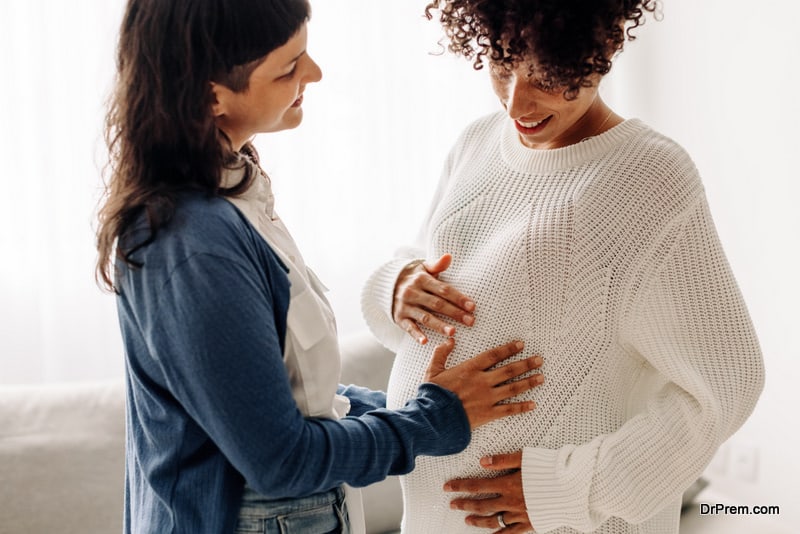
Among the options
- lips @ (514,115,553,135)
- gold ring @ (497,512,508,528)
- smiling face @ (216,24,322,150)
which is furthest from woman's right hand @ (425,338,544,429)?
smiling face @ (216,24,322,150)

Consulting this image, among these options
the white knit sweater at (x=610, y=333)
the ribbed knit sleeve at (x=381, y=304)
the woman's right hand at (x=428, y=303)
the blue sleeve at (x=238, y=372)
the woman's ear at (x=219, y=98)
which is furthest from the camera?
the ribbed knit sleeve at (x=381, y=304)

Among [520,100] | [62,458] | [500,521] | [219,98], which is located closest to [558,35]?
[520,100]

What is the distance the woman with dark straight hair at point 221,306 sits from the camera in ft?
2.90

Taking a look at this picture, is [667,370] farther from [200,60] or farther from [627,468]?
[200,60]

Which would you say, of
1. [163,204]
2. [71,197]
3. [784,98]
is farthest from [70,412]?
[784,98]

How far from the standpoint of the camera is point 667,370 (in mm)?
1108

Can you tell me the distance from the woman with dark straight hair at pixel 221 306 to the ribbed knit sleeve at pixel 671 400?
168 mm

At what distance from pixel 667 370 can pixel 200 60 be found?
0.72 metres

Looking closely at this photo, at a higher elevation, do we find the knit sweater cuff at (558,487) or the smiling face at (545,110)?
the smiling face at (545,110)

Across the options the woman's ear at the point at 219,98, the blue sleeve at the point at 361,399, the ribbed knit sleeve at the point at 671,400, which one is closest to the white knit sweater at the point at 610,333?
the ribbed knit sleeve at the point at 671,400

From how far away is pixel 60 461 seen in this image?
1.81m

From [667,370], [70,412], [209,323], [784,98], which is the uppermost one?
[784,98]

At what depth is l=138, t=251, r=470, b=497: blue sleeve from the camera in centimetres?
87

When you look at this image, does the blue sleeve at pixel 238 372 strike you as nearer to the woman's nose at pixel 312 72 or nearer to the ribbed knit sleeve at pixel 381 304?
the woman's nose at pixel 312 72
